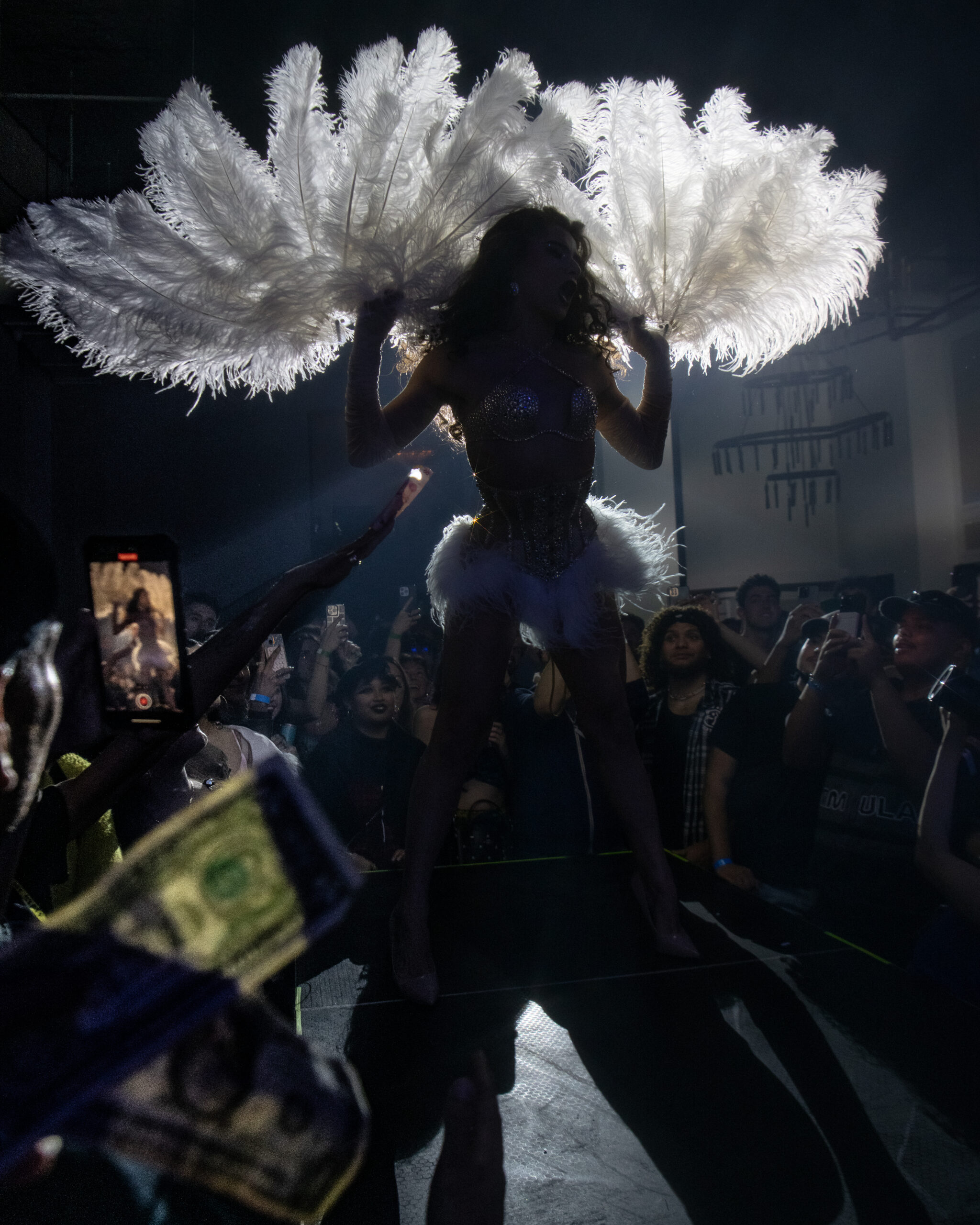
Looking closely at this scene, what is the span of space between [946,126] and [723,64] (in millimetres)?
1873

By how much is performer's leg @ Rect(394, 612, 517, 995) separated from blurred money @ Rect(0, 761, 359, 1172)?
581 mm

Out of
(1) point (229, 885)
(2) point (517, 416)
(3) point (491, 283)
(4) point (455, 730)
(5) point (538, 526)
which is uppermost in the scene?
(3) point (491, 283)

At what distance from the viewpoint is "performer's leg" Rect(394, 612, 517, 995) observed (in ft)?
5.98

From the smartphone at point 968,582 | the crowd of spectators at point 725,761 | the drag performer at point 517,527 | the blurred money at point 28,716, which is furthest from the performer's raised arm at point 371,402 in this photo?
the smartphone at point 968,582

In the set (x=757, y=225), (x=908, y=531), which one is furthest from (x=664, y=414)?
(x=908, y=531)

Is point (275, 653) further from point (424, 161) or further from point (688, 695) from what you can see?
point (424, 161)

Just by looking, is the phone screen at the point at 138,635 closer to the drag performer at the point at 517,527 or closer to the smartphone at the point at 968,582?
→ the drag performer at the point at 517,527

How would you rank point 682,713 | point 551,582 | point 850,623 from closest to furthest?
1. point 551,582
2. point 850,623
3. point 682,713

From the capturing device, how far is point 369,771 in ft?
10.4

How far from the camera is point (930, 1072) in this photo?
1.25 meters

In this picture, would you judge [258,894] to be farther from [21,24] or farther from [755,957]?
[21,24]

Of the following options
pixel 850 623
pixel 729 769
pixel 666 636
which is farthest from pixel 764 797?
pixel 666 636

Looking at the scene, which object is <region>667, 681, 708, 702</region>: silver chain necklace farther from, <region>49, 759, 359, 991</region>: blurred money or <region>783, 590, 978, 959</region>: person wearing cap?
<region>49, 759, 359, 991</region>: blurred money

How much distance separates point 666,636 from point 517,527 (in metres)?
1.51
